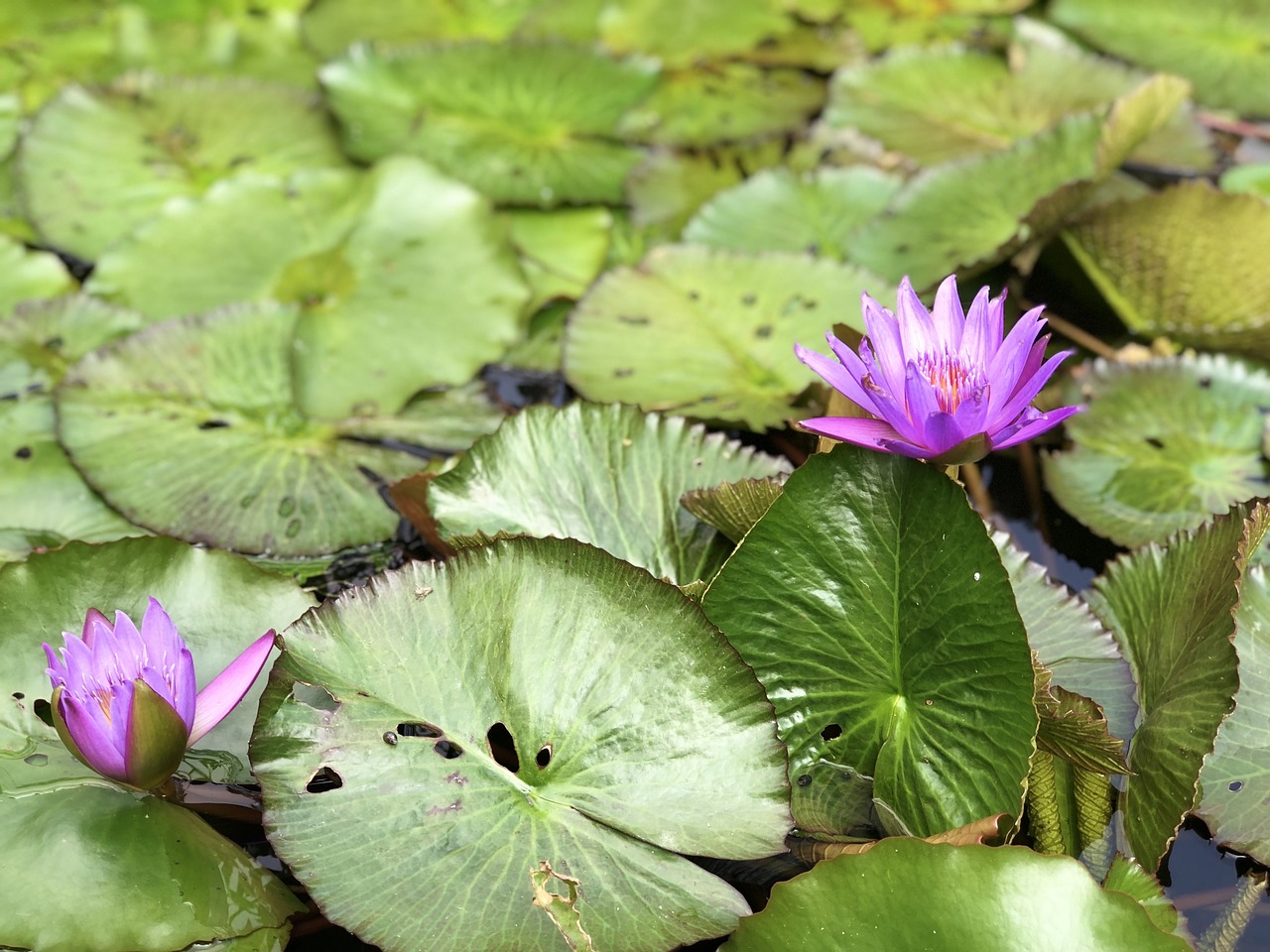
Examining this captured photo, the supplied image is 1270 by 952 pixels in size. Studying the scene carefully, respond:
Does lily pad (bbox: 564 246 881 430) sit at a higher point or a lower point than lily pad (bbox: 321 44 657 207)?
lower

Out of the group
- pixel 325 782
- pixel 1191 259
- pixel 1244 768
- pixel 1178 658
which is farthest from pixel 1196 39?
pixel 325 782

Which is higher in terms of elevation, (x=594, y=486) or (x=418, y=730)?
(x=594, y=486)

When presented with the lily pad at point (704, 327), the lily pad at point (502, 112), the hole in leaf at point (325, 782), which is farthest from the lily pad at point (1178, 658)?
the lily pad at point (502, 112)

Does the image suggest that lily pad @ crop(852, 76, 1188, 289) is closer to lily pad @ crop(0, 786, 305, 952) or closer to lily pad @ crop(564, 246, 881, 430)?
lily pad @ crop(564, 246, 881, 430)

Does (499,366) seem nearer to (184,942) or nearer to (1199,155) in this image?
(184,942)

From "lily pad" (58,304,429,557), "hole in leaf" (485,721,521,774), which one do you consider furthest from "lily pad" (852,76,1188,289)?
"hole in leaf" (485,721,521,774)

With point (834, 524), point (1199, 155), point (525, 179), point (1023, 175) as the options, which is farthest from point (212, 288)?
point (1199, 155)

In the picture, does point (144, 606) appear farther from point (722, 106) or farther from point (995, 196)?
point (722, 106)

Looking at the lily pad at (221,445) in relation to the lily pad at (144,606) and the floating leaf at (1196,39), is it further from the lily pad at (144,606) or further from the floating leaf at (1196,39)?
the floating leaf at (1196,39)
